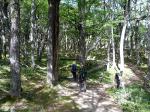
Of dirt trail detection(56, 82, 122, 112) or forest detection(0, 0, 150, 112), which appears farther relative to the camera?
forest detection(0, 0, 150, 112)

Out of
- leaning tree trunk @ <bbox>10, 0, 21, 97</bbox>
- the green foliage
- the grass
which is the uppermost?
leaning tree trunk @ <bbox>10, 0, 21, 97</bbox>

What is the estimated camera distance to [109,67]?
38.0m

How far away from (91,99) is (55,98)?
2475 millimetres

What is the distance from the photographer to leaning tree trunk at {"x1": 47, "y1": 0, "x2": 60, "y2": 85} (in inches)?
931

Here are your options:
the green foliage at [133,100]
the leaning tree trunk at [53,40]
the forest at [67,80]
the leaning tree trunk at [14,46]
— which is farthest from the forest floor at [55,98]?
the leaning tree trunk at [53,40]

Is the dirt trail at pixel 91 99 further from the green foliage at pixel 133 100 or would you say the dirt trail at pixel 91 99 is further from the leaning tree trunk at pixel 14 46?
the leaning tree trunk at pixel 14 46

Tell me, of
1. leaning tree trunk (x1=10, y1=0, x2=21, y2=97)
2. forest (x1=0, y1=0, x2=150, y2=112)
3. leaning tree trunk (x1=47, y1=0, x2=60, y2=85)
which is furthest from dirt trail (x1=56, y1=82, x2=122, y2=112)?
leaning tree trunk (x1=10, y1=0, x2=21, y2=97)

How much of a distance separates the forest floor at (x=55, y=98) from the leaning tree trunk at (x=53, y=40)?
0.93 meters

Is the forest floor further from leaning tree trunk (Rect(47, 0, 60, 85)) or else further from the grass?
leaning tree trunk (Rect(47, 0, 60, 85))

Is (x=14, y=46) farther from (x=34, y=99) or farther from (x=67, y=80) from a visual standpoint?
(x=67, y=80)

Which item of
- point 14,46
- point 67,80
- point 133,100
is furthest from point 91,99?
point 67,80

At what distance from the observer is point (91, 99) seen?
20.6 meters

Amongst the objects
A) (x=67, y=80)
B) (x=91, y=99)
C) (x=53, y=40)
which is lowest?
(x=91, y=99)

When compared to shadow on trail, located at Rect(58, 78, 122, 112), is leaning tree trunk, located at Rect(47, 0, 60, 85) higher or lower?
higher
